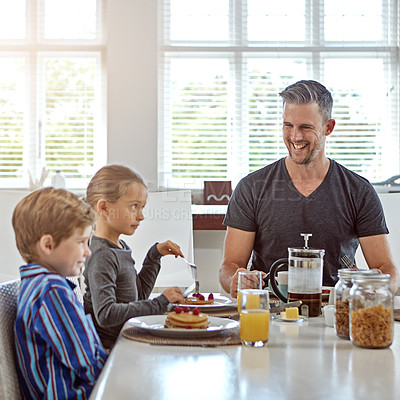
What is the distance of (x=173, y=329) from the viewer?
1121mm

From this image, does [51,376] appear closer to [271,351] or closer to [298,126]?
[271,351]

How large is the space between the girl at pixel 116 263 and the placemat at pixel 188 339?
0.20 meters

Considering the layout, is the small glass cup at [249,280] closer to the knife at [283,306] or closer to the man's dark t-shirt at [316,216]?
the knife at [283,306]

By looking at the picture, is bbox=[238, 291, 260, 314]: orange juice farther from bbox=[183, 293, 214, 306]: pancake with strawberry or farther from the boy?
bbox=[183, 293, 214, 306]: pancake with strawberry

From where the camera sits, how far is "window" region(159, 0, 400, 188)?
3.88 m

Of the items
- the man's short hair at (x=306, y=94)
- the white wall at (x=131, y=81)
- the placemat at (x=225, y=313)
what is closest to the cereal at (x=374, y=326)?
the placemat at (x=225, y=313)

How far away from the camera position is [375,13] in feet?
12.8

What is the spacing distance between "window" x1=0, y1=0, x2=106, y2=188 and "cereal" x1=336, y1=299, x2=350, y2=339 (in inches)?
114

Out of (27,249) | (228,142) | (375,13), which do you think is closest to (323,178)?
(27,249)

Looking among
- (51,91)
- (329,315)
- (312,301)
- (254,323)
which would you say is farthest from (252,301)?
(51,91)

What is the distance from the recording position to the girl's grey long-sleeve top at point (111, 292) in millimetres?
1363

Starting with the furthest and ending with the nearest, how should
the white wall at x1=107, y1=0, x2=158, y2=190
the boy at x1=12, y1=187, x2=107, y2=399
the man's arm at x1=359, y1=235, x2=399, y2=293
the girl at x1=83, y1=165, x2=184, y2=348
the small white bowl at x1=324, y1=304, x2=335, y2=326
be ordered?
1. the white wall at x1=107, y1=0, x2=158, y2=190
2. the man's arm at x1=359, y1=235, x2=399, y2=293
3. the girl at x1=83, y1=165, x2=184, y2=348
4. the small white bowl at x1=324, y1=304, x2=335, y2=326
5. the boy at x1=12, y1=187, x2=107, y2=399

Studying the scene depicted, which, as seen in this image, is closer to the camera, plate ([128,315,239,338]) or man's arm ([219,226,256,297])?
plate ([128,315,239,338])

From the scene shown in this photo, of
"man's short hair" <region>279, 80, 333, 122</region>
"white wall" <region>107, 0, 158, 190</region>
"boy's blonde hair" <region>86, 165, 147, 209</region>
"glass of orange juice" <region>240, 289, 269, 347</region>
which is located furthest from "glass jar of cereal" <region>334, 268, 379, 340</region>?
"white wall" <region>107, 0, 158, 190</region>
